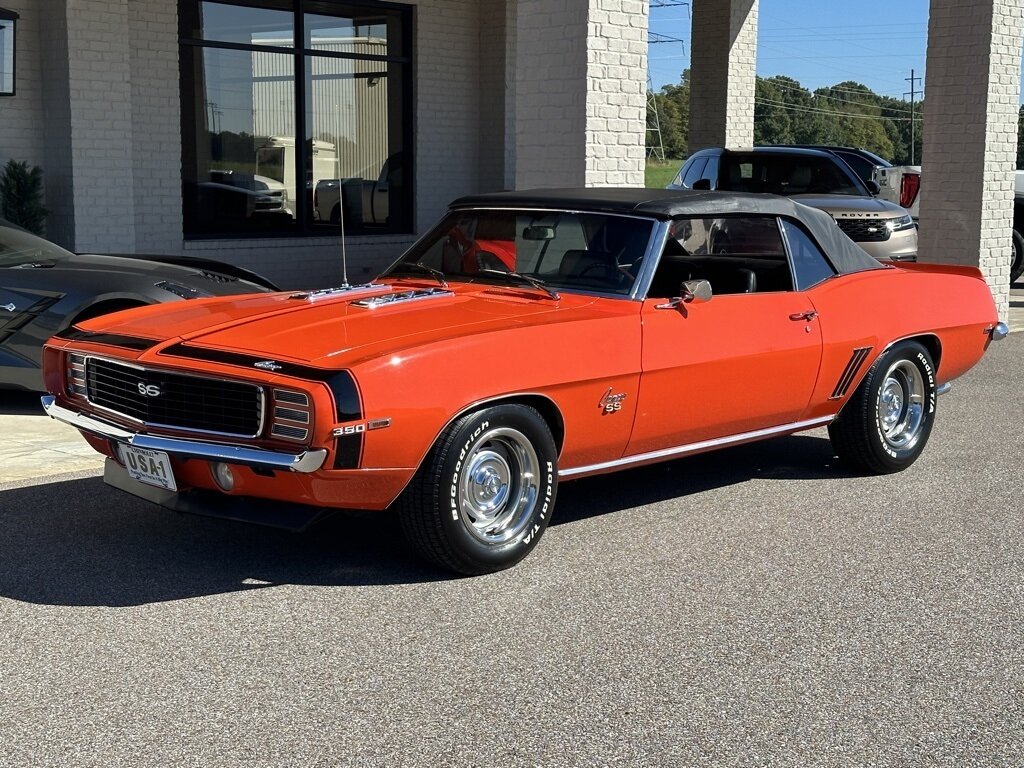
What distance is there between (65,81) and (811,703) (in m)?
10.7

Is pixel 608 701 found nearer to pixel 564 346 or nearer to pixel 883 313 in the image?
pixel 564 346

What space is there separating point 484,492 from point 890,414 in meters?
2.93

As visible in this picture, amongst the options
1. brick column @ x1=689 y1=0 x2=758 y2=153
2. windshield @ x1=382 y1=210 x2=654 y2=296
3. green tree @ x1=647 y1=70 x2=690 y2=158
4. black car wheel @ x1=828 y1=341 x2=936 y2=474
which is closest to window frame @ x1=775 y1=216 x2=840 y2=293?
black car wheel @ x1=828 y1=341 x2=936 y2=474

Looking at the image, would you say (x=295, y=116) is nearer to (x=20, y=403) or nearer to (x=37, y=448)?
(x=20, y=403)

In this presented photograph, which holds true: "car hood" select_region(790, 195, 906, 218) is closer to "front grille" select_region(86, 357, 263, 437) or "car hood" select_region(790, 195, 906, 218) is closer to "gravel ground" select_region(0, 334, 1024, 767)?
"gravel ground" select_region(0, 334, 1024, 767)

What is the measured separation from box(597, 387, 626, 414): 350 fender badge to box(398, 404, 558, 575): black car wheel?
323 millimetres

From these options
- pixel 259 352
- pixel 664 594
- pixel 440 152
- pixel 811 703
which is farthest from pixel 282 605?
pixel 440 152

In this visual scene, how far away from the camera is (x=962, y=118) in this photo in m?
14.0

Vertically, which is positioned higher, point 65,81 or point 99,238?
point 65,81

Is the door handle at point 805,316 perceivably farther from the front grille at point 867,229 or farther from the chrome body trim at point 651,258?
the front grille at point 867,229

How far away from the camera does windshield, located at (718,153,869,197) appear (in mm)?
15742

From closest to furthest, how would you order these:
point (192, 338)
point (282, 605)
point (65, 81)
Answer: point (282, 605)
point (192, 338)
point (65, 81)

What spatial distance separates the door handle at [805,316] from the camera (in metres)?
6.46

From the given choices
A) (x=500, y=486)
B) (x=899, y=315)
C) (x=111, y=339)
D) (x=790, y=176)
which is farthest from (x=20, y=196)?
(x=500, y=486)
